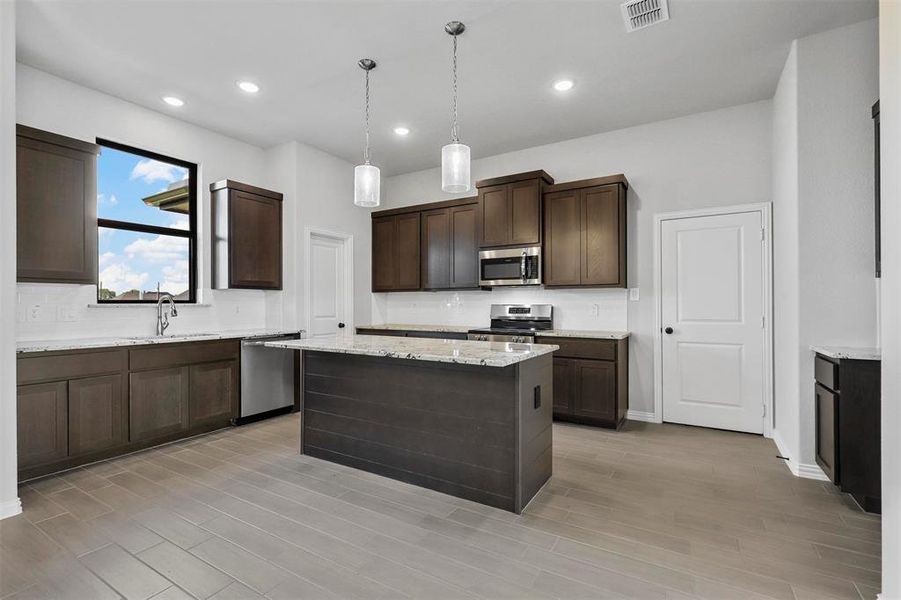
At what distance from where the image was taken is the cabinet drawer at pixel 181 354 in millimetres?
3551

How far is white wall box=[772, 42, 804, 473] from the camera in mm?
3076

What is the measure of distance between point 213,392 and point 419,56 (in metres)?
3.44

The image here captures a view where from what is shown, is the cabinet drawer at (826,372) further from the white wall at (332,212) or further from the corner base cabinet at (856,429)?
the white wall at (332,212)

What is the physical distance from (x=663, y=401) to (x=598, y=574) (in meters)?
2.91

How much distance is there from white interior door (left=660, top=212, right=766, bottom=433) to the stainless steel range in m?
→ 1.23

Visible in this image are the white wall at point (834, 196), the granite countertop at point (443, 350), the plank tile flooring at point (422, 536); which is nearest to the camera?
the plank tile flooring at point (422, 536)

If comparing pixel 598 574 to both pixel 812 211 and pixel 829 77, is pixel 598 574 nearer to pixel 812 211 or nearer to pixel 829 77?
pixel 812 211

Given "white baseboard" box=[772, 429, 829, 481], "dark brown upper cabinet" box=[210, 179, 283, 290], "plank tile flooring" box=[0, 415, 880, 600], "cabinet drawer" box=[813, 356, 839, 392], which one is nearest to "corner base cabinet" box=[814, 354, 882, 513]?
"cabinet drawer" box=[813, 356, 839, 392]

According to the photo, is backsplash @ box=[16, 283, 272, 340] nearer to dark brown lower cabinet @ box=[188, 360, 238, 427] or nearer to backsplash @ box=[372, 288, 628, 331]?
dark brown lower cabinet @ box=[188, 360, 238, 427]

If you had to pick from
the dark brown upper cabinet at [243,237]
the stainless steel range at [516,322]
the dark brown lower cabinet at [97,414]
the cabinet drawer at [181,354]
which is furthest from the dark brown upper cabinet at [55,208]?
the stainless steel range at [516,322]

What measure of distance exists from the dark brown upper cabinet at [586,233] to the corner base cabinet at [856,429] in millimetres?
2016

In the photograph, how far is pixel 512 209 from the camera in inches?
189

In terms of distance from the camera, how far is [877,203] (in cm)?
275

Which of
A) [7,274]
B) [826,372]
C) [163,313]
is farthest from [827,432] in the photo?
[163,313]
